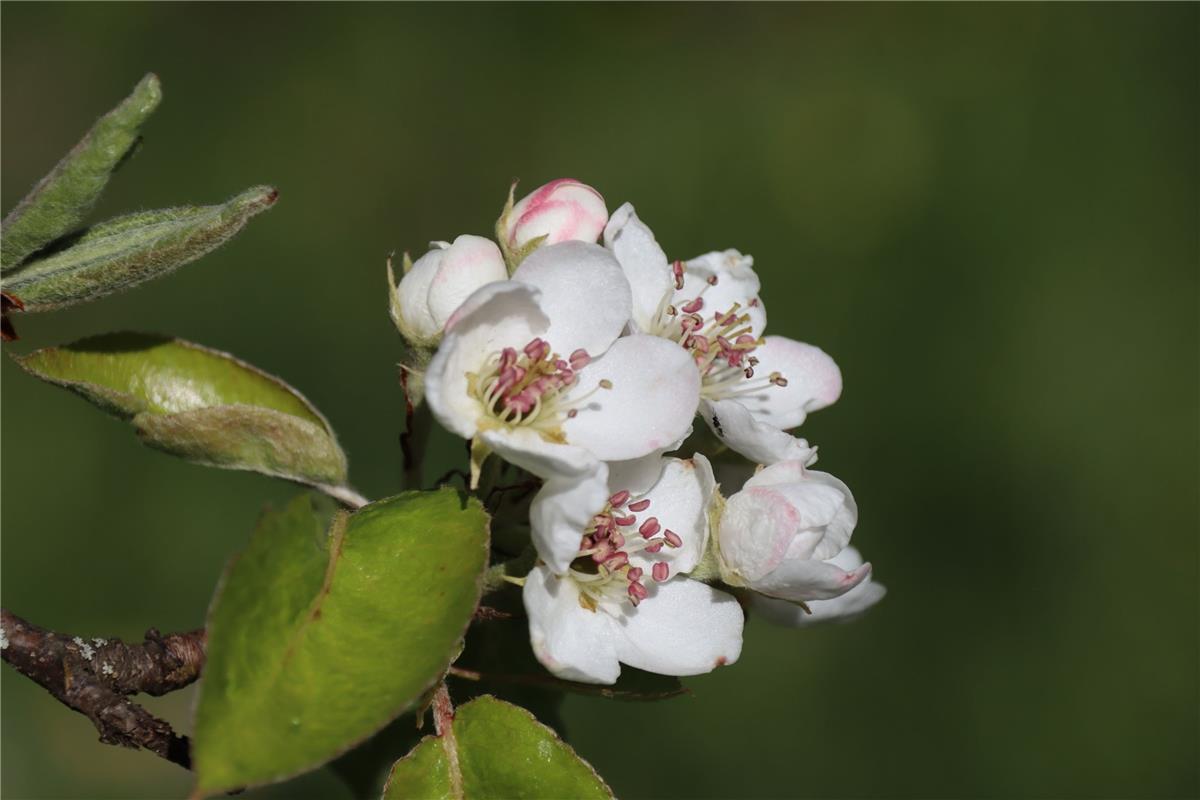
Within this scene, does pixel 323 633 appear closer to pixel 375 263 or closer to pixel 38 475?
pixel 38 475

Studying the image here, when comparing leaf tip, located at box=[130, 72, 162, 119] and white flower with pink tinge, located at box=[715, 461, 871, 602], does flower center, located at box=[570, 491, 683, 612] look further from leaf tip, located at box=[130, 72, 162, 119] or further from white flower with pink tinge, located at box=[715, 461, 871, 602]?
leaf tip, located at box=[130, 72, 162, 119]

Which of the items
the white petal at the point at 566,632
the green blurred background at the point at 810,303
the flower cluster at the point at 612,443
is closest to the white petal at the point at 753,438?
the flower cluster at the point at 612,443

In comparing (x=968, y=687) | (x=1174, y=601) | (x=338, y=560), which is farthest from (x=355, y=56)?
(x=338, y=560)

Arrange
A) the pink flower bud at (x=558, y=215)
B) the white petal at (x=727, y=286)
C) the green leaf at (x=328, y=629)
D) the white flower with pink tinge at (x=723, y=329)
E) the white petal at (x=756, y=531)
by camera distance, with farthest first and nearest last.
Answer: the white petal at (x=727, y=286), the white flower with pink tinge at (x=723, y=329), the pink flower bud at (x=558, y=215), the white petal at (x=756, y=531), the green leaf at (x=328, y=629)

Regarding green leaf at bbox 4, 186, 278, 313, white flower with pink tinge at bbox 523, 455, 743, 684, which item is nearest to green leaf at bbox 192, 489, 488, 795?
white flower with pink tinge at bbox 523, 455, 743, 684

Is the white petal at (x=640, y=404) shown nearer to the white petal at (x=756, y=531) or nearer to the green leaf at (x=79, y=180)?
the white petal at (x=756, y=531)

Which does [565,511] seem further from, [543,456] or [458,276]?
[458,276]
